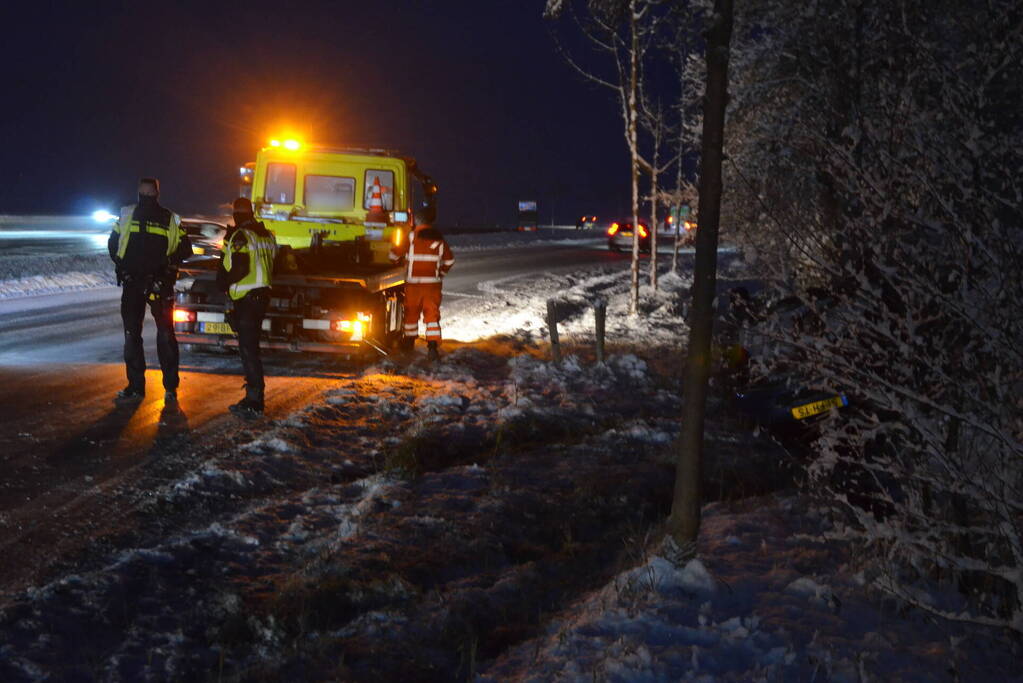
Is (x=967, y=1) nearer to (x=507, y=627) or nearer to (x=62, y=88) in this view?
(x=507, y=627)

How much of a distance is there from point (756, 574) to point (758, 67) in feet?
40.9

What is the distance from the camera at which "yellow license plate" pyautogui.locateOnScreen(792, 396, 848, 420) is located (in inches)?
320

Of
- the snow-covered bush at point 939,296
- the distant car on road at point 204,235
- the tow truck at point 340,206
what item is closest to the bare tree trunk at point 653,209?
the tow truck at point 340,206

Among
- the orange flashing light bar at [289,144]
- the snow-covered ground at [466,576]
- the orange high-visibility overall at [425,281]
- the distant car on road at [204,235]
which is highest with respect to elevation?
the orange flashing light bar at [289,144]

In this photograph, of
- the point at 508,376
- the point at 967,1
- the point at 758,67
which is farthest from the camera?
the point at 758,67

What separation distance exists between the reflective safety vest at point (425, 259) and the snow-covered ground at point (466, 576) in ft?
9.78

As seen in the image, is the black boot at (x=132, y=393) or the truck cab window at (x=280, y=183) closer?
the black boot at (x=132, y=393)

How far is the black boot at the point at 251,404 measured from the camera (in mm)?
8062

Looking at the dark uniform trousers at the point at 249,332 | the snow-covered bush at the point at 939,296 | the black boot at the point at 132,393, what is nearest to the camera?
the snow-covered bush at the point at 939,296

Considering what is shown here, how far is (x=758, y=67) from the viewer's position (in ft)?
50.9

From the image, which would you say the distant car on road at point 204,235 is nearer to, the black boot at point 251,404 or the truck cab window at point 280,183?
the truck cab window at point 280,183

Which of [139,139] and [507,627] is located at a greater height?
[139,139]

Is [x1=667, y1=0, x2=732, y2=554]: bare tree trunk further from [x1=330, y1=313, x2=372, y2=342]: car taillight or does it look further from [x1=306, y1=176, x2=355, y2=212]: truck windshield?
[x1=306, y1=176, x2=355, y2=212]: truck windshield

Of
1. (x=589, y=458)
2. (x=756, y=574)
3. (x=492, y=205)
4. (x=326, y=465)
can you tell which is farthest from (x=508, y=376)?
(x=492, y=205)
